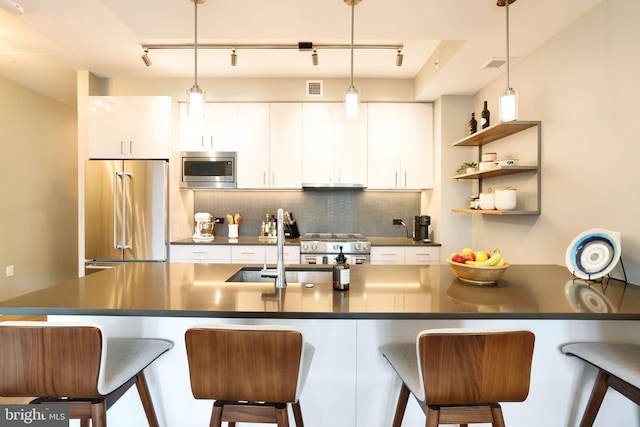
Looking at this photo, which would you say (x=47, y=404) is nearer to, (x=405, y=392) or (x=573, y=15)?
(x=405, y=392)

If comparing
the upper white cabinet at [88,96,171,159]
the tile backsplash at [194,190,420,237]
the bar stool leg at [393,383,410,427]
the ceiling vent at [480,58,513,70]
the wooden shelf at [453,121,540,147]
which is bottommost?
the bar stool leg at [393,383,410,427]

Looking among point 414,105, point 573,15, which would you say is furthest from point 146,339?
point 414,105

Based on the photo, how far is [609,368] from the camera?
1.25 m

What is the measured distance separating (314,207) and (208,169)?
1.33m

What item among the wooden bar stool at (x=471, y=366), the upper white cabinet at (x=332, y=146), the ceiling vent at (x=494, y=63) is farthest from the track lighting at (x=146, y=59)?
the wooden bar stool at (x=471, y=366)

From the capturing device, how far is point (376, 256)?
11.8ft

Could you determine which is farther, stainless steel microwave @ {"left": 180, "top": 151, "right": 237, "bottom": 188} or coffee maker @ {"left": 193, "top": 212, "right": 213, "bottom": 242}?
coffee maker @ {"left": 193, "top": 212, "right": 213, "bottom": 242}

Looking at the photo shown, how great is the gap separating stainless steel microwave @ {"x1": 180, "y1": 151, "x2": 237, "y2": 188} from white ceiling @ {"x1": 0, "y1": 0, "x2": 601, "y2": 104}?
87 cm

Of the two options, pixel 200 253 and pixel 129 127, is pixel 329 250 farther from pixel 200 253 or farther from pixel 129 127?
pixel 129 127

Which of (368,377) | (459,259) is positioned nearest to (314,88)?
(459,259)

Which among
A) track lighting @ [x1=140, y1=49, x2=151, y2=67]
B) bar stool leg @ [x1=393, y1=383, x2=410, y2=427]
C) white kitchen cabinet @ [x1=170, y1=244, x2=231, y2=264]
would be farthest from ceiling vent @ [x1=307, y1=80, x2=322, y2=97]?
bar stool leg @ [x1=393, y1=383, x2=410, y2=427]

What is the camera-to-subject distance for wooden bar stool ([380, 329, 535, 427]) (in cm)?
105

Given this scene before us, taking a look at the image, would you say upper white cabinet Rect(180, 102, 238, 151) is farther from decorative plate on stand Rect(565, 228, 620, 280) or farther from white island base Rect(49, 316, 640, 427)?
decorative plate on stand Rect(565, 228, 620, 280)

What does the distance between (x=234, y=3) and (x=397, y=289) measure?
186cm
